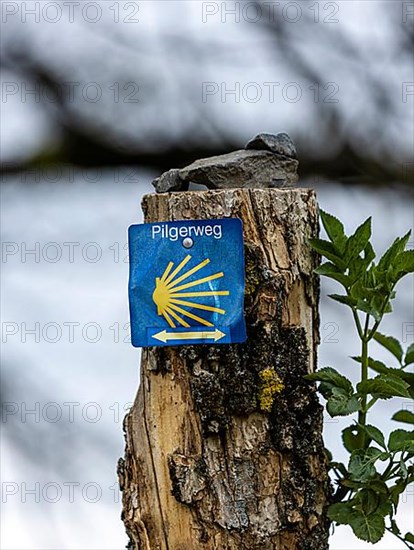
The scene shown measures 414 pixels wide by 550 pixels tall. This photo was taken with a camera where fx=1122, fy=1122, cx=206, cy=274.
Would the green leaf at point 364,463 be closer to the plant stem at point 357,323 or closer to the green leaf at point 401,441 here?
the green leaf at point 401,441

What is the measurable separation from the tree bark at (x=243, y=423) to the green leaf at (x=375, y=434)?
0.05 meters

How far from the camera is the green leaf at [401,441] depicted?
3.74ft

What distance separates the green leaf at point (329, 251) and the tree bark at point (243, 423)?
0.02 m

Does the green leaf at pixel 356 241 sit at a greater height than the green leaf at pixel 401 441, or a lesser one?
greater

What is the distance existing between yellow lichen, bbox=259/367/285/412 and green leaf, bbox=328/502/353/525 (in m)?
0.12

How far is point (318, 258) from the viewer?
1.20m

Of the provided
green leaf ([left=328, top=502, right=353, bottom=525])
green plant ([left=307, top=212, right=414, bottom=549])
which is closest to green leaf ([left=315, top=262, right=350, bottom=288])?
green plant ([left=307, top=212, right=414, bottom=549])

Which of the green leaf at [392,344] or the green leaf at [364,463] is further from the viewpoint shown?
the green leaf at [392,344]

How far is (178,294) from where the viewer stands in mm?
1144

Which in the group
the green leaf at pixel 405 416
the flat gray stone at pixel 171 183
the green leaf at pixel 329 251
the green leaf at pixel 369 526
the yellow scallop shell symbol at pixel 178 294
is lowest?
the green leaf at pixel 369 526

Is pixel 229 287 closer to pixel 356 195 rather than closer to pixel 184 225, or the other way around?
pixel 184 225

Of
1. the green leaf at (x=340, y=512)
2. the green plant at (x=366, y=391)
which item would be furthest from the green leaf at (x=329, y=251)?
the green leaf at (x=340, y=512)

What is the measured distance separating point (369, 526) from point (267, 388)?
17 centimetres

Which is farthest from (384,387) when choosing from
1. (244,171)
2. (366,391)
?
(244,171)
